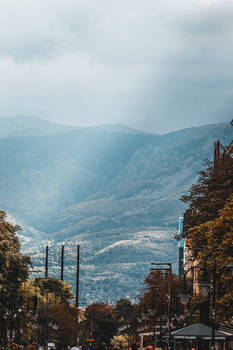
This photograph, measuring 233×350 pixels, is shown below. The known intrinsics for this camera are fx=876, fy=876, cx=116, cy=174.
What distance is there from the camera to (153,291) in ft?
424

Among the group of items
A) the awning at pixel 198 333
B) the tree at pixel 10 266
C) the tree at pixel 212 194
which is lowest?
the awning at pixel 198 333

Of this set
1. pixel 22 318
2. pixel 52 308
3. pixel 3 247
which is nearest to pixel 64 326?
pixel 52 308

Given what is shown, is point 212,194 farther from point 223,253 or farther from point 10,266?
point 10,266

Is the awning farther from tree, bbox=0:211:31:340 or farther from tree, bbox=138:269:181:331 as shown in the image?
tree, bbox=138:269:181:331

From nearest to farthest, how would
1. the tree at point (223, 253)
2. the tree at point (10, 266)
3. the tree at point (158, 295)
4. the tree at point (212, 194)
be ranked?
1. the tree at point (223, 253)
2. the tree at point (10, 266)
3. the tree at point (212, 194)
4. the tree at point (158, 295)

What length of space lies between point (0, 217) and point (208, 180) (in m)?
21.2

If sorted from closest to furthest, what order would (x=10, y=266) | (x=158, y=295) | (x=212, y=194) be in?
(x=10, y=266) → (x=212, y=194) → (x=158, y=295)

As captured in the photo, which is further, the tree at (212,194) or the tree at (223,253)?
the tree at (212,194)

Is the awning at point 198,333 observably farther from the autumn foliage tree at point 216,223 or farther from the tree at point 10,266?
the tree at point 10,266

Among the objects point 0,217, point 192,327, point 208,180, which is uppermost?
point 208,180

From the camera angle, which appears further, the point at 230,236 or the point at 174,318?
the point at 174,318

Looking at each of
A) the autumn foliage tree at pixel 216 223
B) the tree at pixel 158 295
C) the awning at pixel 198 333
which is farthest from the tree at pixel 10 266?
the tree at pixel 158 295

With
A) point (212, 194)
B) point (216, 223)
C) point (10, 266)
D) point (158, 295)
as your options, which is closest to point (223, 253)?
point (216, 223)

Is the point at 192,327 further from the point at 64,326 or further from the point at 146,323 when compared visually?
the point at 64,326
